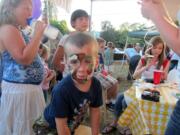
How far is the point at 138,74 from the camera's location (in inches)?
121

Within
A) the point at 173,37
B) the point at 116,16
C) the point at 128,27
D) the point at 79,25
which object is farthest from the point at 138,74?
the point at 116,16

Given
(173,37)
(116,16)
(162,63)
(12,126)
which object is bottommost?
(12,126)

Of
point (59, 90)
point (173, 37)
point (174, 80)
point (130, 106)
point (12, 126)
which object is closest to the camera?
point (173, 37)

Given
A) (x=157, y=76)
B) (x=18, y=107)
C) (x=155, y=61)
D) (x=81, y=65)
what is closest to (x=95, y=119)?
(x=81, y=65)

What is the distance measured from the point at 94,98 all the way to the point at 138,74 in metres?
1.90

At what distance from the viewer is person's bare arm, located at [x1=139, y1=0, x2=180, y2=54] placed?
976 millimetres

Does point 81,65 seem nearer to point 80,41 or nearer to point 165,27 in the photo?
point 80,41

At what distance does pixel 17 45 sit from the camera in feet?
4.58

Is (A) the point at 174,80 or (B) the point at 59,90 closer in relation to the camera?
(B) the point at 59,90

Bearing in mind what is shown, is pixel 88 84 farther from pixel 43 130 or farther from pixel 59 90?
pixel 43 130

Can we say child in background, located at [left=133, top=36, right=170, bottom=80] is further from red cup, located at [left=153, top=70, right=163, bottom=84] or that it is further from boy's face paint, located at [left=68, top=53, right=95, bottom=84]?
boy's face paint, located at [left=68, top=53, right=95, bottom=84]

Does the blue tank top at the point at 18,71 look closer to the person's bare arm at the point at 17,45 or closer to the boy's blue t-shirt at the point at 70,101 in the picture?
the person's bare arm at the point at 17,45

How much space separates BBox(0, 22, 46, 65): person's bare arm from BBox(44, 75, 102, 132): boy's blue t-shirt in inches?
12.4

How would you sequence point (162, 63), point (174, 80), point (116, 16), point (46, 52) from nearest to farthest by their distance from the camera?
point (174, 80), point (162, 63), point (46, 52), point (116, 16)
